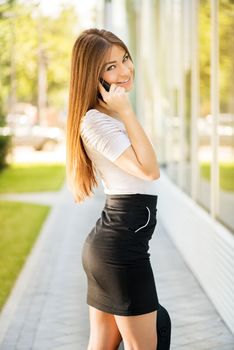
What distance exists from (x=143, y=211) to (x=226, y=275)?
2.59m

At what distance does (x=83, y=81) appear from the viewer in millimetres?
2771

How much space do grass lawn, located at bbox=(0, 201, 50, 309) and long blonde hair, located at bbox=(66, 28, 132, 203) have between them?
372cm

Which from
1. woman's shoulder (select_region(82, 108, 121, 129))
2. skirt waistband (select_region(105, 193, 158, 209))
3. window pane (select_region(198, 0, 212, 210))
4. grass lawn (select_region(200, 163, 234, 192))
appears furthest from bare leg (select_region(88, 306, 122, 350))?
window pane (select_region(198, 0, 212, 210))

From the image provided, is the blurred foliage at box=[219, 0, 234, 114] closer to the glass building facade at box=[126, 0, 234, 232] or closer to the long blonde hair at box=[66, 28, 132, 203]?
the glass building facade at box=[126, 0, 234, 232]

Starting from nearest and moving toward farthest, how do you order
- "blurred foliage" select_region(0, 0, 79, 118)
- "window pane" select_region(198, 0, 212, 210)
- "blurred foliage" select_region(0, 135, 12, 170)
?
"window pane" select_region(198, 0, 212, 210)
"blurred foliage" select_region(0, 135, 12, 170)
"blurred foliage" select_region(0, 0, 79, 118)

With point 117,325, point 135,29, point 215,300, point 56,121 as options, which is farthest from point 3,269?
point 56,121

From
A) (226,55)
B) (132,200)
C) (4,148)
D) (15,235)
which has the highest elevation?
(226,55)

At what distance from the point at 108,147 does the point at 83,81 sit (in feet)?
0.87

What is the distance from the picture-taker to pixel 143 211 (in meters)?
2.76

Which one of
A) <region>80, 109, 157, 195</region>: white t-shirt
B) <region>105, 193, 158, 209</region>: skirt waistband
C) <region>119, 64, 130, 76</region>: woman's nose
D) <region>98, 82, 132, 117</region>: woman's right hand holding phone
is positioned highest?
<region>119, 64, 130, 76</region>: woman's nose

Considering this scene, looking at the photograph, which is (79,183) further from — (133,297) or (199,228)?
(199,228)

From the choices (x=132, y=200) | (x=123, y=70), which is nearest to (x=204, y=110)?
(x=123, y=70)

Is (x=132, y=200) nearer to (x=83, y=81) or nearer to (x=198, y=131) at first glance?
(x=83, y=81)

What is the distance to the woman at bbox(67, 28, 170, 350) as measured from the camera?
2.72 metres
